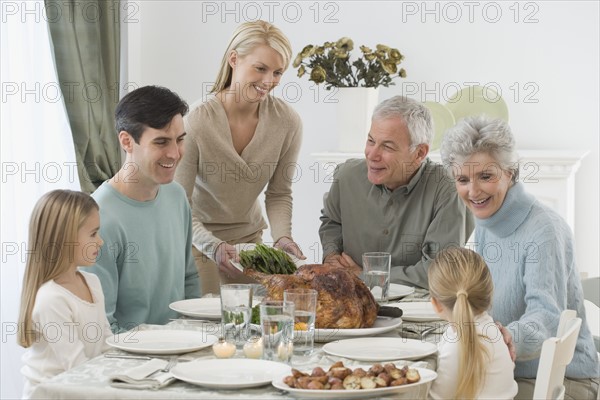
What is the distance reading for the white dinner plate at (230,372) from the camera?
A: 5.59ft

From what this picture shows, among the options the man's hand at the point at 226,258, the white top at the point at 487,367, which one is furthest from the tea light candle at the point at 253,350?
the man's hand at the point at 226,258

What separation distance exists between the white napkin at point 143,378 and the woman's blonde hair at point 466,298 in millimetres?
624

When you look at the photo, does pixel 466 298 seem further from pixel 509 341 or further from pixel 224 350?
pixel 224 350

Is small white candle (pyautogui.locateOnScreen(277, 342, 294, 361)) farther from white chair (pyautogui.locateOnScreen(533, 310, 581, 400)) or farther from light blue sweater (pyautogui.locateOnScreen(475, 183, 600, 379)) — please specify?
light blue sweater (pyautogui.locateOnScreen(475, 183, 600, 379))

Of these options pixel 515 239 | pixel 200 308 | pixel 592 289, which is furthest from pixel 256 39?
pixel 592 289

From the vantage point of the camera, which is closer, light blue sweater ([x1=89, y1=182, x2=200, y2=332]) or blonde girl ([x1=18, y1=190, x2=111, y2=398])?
blonde girl ([x1=18, y1=190, x2=111, y2=398])

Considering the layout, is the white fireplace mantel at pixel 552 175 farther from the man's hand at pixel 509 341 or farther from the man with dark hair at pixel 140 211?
the man's hand at pixel 509 341

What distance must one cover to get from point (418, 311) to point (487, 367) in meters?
0.48

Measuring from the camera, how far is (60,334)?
6.77ft

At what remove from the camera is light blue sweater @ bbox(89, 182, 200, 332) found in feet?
8.07

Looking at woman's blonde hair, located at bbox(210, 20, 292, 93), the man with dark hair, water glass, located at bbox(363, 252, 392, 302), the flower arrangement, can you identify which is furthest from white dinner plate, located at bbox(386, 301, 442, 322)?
the flower arrangement

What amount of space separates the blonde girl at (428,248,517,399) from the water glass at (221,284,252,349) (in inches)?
16.8

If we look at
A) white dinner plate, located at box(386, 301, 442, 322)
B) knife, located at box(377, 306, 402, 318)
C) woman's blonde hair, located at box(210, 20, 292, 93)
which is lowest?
white dinner plate, located at box(386, 301, 442, 322)

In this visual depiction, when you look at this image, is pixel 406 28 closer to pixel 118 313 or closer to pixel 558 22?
pixel 558 22
